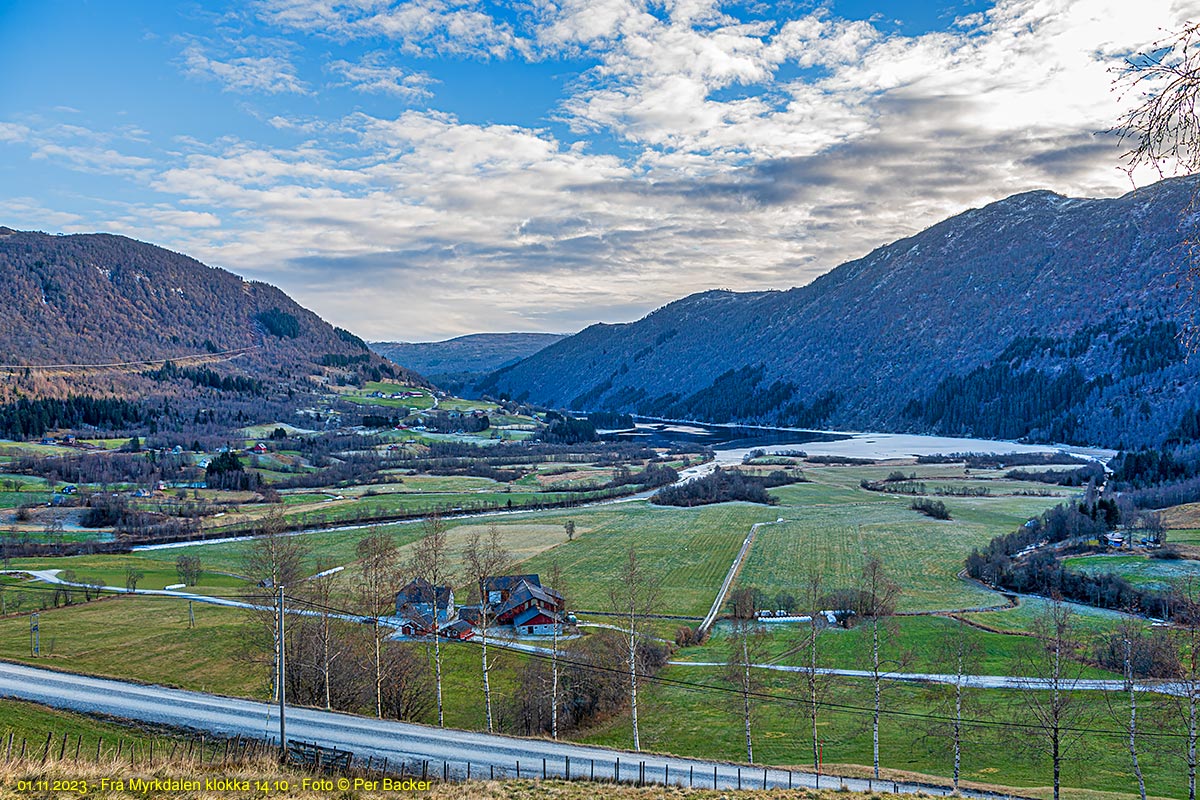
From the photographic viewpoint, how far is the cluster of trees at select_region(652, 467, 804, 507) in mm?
108375

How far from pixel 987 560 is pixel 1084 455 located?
11583 centimetres

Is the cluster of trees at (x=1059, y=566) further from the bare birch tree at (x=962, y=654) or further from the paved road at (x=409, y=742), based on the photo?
the paved road at (x=409, y=742)


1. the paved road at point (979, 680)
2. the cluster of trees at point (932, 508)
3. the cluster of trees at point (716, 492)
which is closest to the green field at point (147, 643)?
the paved road at point (979, 680)

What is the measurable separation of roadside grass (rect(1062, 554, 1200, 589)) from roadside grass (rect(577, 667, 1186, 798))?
70.6ft

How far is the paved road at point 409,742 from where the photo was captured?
2603 centimetres

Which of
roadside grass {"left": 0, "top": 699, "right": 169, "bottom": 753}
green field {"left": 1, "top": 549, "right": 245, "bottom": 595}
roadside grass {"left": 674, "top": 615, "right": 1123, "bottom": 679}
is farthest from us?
green field {"left": 1, "top": 549, "right": 245, "bottom": 595}

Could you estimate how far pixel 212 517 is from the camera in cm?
9306

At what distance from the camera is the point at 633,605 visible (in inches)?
1540

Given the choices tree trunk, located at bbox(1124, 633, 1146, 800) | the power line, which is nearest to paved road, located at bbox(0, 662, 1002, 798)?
tree trunk, located at bbox(1124, 633, 1146, 800)

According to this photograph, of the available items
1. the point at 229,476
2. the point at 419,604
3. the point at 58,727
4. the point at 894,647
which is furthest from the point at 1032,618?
the point at 229,476

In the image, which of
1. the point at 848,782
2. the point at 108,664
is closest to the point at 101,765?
the point at 848,782

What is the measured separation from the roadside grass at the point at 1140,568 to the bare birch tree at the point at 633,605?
32965 millimetres

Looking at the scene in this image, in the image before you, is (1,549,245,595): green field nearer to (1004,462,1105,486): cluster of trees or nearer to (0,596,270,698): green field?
(0,596,270,698): green field

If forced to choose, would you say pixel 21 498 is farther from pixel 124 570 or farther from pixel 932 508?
pixel 932 508
